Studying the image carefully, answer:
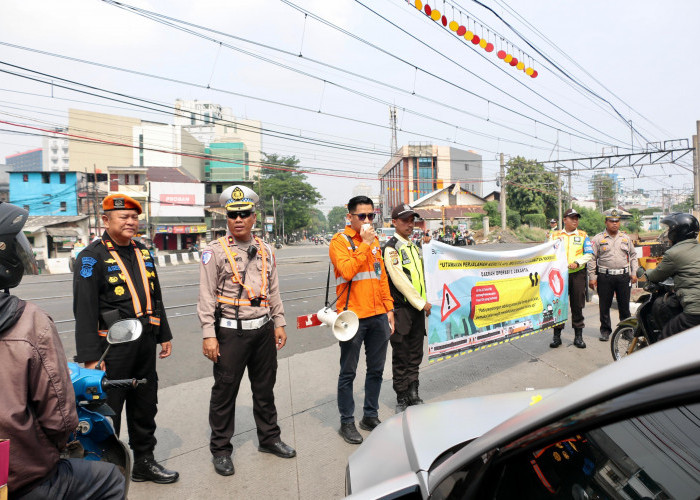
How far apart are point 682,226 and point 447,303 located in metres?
2.22

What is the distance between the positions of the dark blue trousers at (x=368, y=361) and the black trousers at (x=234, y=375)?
60cm

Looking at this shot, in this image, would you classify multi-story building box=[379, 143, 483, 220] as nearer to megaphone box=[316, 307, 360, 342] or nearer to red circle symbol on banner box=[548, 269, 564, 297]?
red circle symbol on banner box=[548, 269, 564, 297]

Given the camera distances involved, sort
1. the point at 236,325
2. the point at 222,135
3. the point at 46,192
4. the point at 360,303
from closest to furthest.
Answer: the point at 236,325, the point at 360,303, the point at 46,192, the point at 222,135

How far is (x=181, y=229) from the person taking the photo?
4378cm

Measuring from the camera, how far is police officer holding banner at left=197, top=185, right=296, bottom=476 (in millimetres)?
3104

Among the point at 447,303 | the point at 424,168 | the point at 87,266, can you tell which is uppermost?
the point at 424,168

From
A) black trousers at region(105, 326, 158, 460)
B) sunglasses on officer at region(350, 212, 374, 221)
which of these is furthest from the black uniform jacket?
sunglasses on officer at region(350, 212, 374, 221)

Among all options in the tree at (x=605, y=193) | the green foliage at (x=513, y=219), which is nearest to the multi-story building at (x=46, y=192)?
the green foliage at (x=513, y=219)

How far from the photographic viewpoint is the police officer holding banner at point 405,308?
12.8 ft

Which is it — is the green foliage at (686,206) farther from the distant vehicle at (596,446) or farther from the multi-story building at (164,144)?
the distant vehicle at (596,446)

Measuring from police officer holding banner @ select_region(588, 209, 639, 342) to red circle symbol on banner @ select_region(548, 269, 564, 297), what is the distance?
99 centimetres

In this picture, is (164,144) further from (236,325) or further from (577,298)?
(236,325)

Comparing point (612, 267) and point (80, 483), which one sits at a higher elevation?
point (612, 267)

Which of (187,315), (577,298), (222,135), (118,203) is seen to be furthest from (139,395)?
(222,135)
